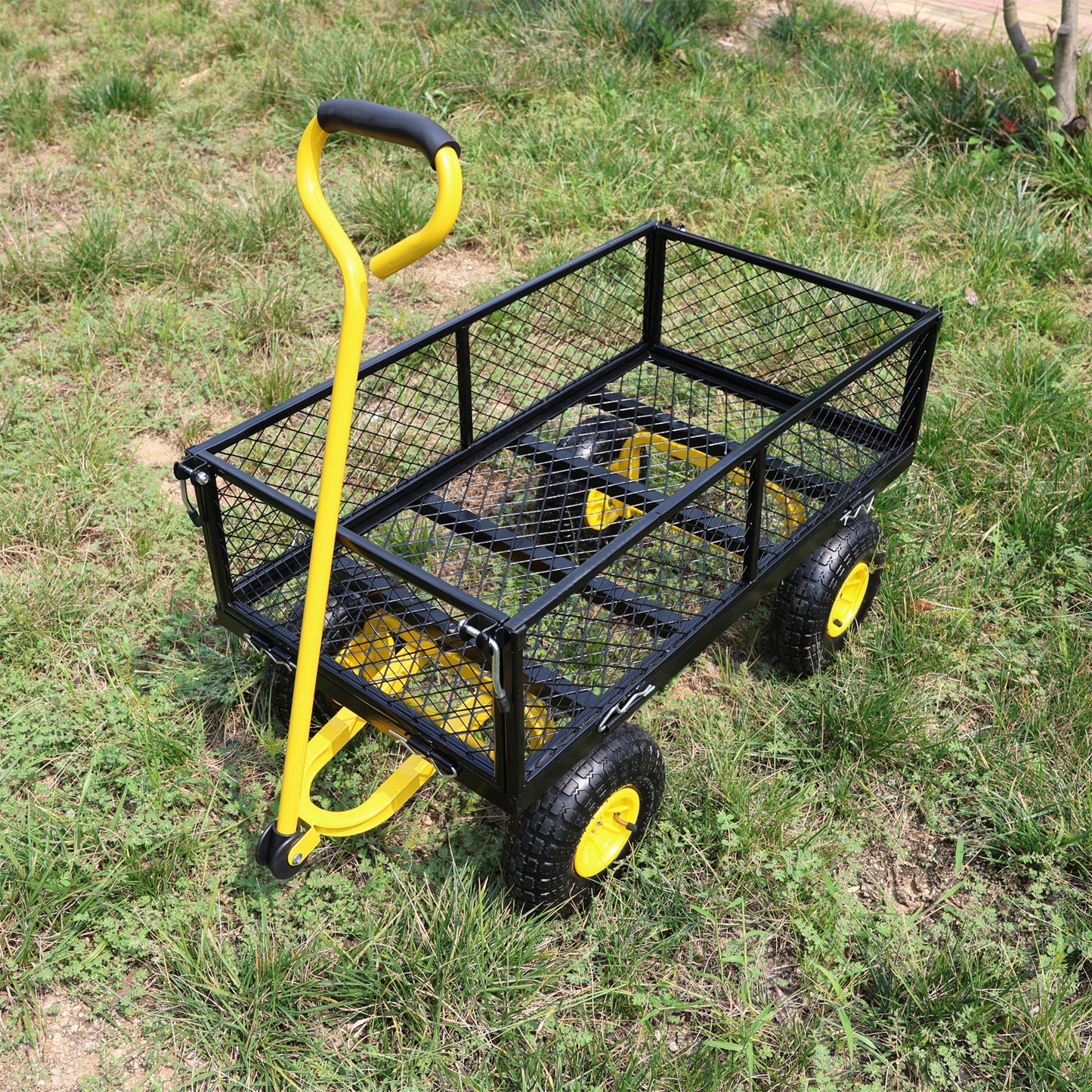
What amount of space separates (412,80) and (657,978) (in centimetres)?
468

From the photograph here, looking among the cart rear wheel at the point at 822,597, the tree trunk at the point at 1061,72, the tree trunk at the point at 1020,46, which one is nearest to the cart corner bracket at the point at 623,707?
the cart rear wheel at the point at 822,597

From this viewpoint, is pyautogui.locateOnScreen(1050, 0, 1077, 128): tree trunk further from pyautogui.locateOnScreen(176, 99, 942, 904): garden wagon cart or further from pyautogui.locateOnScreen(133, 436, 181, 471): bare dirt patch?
pyautogui.locateOnScreen(133, 436, 181, 471): bare dirt patch

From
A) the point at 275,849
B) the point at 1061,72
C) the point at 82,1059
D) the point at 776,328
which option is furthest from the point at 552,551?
the point at 1061,72

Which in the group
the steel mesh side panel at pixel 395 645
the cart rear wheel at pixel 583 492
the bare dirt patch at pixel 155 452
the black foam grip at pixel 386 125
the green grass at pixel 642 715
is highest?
the black foam grip at pixel 386 125

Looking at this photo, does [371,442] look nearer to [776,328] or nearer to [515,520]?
[515,520]

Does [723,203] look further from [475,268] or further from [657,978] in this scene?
[657,978]

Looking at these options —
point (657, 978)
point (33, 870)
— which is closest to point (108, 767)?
point (33, 870)

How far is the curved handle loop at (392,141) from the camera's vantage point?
1.99m

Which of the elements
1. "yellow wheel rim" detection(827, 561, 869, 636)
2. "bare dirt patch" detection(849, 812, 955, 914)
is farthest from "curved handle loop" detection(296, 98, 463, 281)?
"bare dirt patch" detection(849, 812, 955, 914)

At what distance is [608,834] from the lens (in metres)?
2.64

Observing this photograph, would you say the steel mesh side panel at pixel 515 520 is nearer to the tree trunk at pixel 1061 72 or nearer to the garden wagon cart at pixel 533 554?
the garden wagon cart at pixel 533 554

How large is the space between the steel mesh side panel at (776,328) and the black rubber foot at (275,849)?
2356mm

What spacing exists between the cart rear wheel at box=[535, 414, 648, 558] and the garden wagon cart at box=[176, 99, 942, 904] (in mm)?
13

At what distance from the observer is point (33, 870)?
8.40 feet
